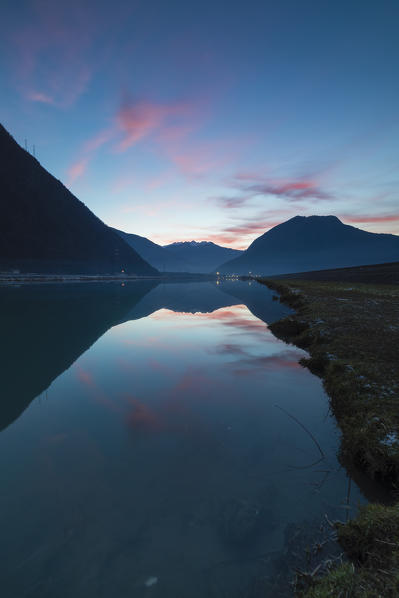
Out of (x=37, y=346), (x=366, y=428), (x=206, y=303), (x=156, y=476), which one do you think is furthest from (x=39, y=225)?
(x=366, y=428)

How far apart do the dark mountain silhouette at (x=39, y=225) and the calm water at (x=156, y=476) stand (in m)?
121

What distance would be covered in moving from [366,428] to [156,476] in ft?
17.3

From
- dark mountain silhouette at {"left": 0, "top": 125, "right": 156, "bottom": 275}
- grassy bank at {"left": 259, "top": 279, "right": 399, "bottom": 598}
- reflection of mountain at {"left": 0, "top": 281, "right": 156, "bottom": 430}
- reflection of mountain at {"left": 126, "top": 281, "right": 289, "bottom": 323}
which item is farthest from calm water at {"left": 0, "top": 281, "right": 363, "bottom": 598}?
dark mountain silhouette at {"left": 0, "top": 125, "right": 156, "bottom": 275}

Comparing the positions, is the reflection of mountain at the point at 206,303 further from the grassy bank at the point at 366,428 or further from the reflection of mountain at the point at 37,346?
the grassy bank at the point at 366,428

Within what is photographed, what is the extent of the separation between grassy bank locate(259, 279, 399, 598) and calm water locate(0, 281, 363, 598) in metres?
0.72

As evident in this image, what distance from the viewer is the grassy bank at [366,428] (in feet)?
11.2

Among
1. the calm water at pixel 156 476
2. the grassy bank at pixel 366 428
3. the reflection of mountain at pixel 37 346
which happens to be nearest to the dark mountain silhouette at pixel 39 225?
the reflection of mountain at pixel 37 346

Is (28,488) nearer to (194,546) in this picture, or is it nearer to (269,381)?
(194,546)

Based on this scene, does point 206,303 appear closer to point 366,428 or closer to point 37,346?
point 37,346

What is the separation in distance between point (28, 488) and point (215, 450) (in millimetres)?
4394

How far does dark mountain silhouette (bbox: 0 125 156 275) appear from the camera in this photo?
399ft

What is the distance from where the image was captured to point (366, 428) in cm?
691

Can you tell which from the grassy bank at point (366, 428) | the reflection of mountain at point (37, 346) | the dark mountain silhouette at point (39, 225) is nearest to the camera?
the grassy bank at point (366, 428)

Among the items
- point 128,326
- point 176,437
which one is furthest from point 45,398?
point 128,326
